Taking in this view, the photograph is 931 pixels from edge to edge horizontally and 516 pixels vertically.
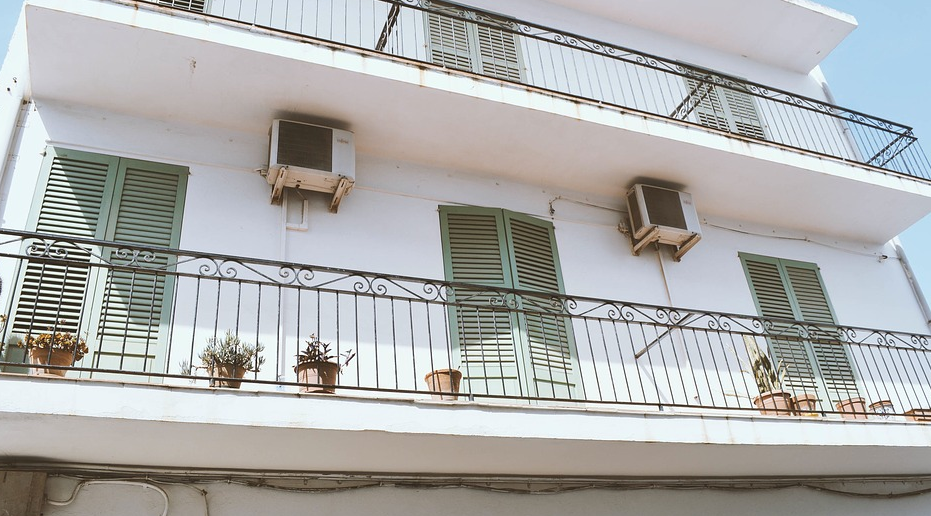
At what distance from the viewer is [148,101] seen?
7719 mm

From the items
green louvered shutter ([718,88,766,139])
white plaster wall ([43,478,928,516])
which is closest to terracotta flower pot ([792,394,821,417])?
white plaster wall ([43,478,928,516])

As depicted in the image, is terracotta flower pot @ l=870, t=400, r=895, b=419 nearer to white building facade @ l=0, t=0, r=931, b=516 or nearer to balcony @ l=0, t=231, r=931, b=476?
balcony @ l=0, t=231, r=931, b=476

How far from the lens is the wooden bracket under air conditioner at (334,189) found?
25.1 feet

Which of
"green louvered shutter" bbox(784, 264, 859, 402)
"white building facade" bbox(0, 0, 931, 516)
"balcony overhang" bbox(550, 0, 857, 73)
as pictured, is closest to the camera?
"white building facade" bbox(0, 0, 931, 516)

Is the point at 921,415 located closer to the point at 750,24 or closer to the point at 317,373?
the point at 317,373

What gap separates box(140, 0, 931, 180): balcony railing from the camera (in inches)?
350

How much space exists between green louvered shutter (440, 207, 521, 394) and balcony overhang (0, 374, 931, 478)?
914mm

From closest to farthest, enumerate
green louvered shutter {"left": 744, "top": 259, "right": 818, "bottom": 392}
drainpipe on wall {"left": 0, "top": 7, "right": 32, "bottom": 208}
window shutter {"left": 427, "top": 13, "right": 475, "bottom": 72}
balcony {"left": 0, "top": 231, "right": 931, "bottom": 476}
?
balcony {"left": 0, "top": 231, "right": 931, "bottom": 476} → drainpipe on wall {"left": 0, "top": 7, "right": 32, "bottom": 208} → green louvered shutter {"left": 744, "top": 259, "right": 818, "bottom": 392} → window shutter {"left": 427, "top": 13, "right": 475, "bottom": 72}

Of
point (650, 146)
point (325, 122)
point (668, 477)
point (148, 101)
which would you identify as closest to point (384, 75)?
point (325, 122)

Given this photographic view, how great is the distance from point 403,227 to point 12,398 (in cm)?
414

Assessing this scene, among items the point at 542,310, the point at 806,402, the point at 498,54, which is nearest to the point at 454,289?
the point at 542,310

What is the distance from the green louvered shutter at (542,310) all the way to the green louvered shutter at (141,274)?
3286 mm

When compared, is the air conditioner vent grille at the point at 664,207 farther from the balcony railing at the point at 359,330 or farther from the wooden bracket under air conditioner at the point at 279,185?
the wooden bracket under air conditioner at the point at 279,185

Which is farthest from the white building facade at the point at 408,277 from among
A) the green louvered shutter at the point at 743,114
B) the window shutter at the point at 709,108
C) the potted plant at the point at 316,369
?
the green louvered shutter at the point at 743,114
